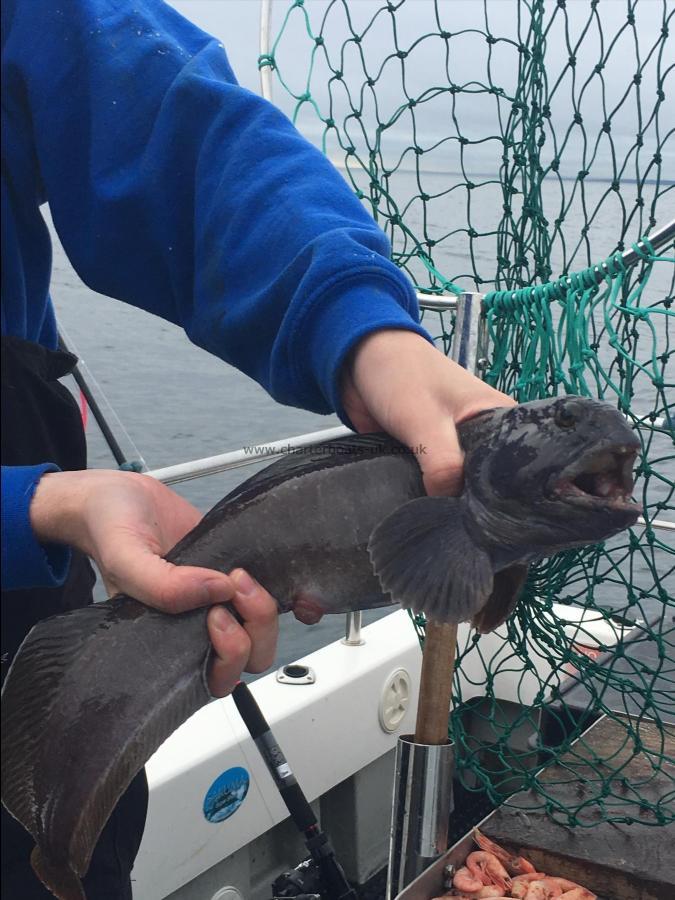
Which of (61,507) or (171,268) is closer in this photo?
(61,507)

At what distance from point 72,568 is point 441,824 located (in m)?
1.45

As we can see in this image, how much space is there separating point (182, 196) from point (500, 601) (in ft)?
3.38

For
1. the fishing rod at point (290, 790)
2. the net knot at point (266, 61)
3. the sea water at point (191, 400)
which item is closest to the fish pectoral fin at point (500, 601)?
the fishing rod at point (290, 790)

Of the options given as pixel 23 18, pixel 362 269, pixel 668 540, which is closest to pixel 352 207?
pixel 362 269

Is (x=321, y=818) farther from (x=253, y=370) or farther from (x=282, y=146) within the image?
(x=282, y=146)

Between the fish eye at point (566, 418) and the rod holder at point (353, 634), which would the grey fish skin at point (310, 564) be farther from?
the rod holder at point (353, 634)

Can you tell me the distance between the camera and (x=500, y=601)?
6.11 ft

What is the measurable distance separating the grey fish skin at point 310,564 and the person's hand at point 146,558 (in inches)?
1.9

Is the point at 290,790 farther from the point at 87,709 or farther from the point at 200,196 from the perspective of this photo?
the point at 200,196

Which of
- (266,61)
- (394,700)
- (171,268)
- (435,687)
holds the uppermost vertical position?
(266,61)

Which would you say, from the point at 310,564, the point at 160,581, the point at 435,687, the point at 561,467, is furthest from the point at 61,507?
the point at 435,687

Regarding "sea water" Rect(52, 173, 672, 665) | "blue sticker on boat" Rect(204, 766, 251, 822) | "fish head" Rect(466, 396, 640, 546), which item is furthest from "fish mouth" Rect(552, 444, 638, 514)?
"sea water" Rect(52, 173, 672, 665)

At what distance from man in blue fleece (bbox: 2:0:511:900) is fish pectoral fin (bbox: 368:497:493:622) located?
97 millimetres

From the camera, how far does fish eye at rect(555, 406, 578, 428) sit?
63.9 inches
